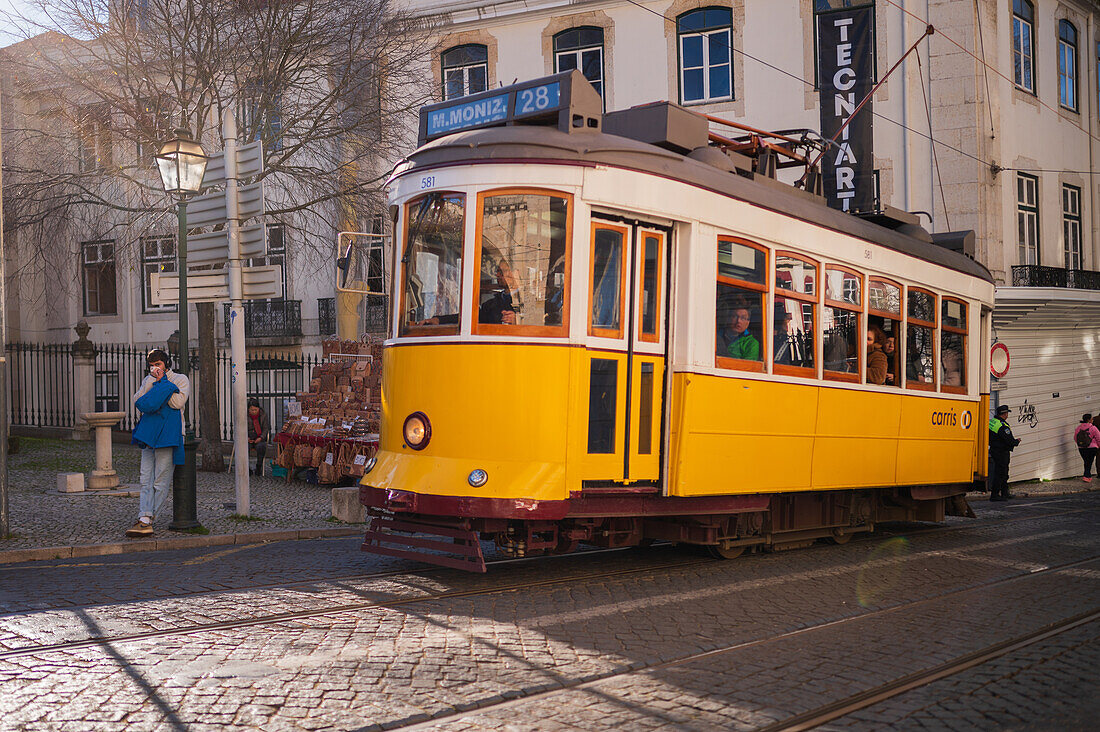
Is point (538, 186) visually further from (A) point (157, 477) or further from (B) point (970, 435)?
(B) point (970, 435)

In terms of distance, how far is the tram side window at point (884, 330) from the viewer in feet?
34.9

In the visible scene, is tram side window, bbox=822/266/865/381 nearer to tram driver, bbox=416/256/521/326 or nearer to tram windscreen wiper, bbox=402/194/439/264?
tram driver, bbox=416/256/521/326

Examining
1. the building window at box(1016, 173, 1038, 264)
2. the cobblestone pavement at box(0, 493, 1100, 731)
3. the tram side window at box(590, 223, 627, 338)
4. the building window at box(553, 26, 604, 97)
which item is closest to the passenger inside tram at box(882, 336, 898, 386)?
the cobblestone pavement at box(0, 493, 1100, 731)

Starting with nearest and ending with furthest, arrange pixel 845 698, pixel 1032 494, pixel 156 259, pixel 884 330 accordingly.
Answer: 1. pixel 845 698
2. pixel 884 330
3. pixel 1032 494
4. pixel 156 259

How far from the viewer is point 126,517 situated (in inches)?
472

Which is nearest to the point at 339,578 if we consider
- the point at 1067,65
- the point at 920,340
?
the point at 920,340

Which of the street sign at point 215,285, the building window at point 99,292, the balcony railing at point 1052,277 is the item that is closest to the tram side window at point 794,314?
the street sign at point 215,285

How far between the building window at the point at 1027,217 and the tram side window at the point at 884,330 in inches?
559

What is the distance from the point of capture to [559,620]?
679 centimetres

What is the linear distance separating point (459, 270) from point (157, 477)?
4.46 meters

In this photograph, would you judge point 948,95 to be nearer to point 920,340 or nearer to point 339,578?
point 920,340

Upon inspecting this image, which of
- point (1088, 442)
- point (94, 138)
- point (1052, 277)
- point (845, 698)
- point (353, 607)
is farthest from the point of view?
point (1052, 277)

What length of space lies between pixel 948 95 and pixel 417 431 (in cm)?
1765

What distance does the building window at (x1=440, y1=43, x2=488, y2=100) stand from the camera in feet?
82.0
